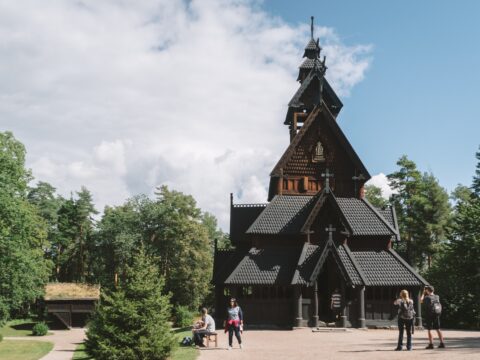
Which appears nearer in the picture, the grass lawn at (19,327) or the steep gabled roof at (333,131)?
the steep gabled roof at (333,131)

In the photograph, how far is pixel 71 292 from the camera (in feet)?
165

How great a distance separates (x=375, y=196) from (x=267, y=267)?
3950cm

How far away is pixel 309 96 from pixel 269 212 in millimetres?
10325

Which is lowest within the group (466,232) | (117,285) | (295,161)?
(117,285)

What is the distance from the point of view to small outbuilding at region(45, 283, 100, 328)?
161 feet

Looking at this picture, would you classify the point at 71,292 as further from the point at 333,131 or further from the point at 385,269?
the point at 385,269

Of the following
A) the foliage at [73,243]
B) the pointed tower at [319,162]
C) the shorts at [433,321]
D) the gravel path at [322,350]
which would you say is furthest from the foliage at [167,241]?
the shorts at [433,321]

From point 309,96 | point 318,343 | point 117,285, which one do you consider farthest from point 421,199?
point 117,285

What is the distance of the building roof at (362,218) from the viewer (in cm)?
2988

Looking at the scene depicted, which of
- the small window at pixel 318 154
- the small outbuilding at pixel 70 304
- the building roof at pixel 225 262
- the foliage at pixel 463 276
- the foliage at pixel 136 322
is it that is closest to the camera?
the foliage at pixel 136 322

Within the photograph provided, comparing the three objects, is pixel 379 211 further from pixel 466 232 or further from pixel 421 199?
pixel 421 199

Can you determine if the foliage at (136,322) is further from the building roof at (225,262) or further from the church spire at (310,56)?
the church spire at (310,56)

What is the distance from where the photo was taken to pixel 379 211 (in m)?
33.7

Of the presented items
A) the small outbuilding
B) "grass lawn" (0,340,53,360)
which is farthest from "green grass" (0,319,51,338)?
"grass lawn" (0,340,53,360)
